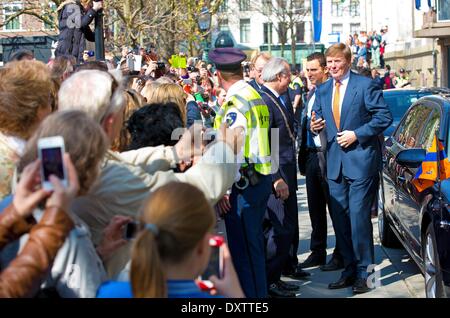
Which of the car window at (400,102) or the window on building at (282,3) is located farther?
the window on building at (282,3)

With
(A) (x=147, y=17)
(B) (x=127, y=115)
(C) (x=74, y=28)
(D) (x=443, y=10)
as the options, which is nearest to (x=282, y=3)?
(A) (x=147, y=17)

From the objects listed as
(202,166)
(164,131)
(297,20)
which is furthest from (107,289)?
(297,20)

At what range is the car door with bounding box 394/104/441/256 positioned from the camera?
737cm

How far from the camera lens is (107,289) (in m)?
3.18

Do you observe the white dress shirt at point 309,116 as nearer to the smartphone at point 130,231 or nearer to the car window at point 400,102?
the smartphone at point 130,231

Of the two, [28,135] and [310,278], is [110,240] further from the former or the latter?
[310,278]

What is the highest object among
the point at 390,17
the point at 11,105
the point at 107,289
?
the point at 390,17

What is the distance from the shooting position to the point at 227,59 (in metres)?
6.38

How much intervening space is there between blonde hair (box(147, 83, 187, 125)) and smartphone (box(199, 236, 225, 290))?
2.49m

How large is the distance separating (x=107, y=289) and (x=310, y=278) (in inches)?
215

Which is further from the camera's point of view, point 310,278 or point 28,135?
point 310,278

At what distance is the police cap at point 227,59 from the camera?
20.9 feet

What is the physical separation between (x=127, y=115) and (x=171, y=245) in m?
2.61

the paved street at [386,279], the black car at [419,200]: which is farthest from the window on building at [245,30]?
the paved street at [386,279]
